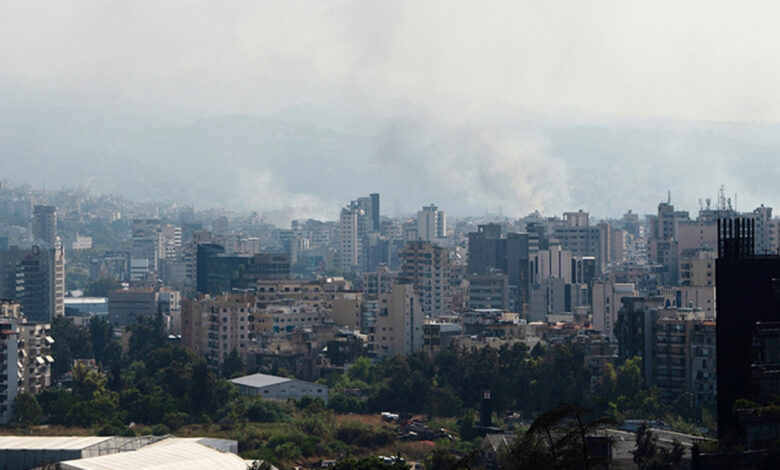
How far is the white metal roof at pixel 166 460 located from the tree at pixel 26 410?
9128 millimetres

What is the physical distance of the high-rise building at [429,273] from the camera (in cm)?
6556

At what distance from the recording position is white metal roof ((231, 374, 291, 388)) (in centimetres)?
3769

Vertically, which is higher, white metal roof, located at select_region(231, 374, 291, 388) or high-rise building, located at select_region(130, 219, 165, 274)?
high-rise building, located at select_region(130, 219, 165, 274)

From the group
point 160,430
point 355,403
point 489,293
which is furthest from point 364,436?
point 489,293

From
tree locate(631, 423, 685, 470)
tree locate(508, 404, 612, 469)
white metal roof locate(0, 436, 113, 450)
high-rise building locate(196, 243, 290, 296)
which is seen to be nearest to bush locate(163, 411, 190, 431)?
white metal roof locate(0, 436, 113, 450)

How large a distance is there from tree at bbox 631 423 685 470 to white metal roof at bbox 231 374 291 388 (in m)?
15.6

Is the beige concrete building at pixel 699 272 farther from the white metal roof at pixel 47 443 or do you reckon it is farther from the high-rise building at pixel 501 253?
the white metal roof at pixel 47 443

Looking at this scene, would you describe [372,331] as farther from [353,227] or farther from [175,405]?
[353,227]

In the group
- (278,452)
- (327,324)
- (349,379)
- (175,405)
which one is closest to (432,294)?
(327,324)

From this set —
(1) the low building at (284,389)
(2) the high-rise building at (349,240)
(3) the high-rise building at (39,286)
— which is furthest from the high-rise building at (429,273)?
(2) the high-rise building at (349,240)

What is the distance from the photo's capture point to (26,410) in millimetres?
34344

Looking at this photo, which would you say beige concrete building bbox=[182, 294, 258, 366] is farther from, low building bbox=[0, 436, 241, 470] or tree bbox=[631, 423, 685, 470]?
tree bbox=[631, 423, 685, 470]

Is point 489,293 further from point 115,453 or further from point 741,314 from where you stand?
point 741,314

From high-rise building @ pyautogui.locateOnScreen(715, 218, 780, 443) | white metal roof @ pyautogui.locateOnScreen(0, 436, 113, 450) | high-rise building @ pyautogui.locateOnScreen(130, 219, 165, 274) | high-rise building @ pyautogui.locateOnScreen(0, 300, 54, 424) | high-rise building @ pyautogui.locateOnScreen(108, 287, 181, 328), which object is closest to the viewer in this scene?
high-rise building @ pyautogui.locateOnScreen(715, 218, 780, 443)
